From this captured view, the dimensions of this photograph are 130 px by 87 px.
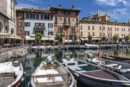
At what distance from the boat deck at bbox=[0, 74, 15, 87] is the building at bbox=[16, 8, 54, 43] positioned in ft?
217

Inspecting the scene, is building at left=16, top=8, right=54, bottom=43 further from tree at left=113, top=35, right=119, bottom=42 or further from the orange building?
tree at left=113, top=35, right=119, bottom=42

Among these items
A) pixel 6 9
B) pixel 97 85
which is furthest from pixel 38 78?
pixel 6 9

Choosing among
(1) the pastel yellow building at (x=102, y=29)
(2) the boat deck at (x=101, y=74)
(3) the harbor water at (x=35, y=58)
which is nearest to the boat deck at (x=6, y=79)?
(3) the harbor water at (x=35, y=58)

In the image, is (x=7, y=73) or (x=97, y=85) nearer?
(x=97, y=85)

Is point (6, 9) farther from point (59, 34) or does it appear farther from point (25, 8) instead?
point (59, 34)

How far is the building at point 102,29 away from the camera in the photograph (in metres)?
102

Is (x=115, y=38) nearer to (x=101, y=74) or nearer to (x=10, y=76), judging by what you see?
(x=101, y=74)

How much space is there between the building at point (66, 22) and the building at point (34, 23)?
3051 millimetres

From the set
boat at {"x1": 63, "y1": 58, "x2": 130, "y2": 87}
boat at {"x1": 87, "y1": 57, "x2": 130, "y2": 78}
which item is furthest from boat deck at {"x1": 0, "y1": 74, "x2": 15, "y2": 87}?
boat at {"x1": 87, "y1": 57, "x2": 130, "y2": 78}

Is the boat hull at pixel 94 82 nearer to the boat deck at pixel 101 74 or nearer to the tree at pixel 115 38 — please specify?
the boat deck at pixel 101 74

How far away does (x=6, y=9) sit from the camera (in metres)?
63.5

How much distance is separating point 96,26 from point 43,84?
3450 inches

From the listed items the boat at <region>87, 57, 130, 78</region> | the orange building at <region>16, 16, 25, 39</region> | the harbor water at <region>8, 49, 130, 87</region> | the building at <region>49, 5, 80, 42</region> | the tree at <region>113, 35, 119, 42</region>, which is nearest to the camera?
the boat at <region>87, 57, 130, 78</region>

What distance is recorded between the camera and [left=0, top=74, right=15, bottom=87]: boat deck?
62.7 ft
